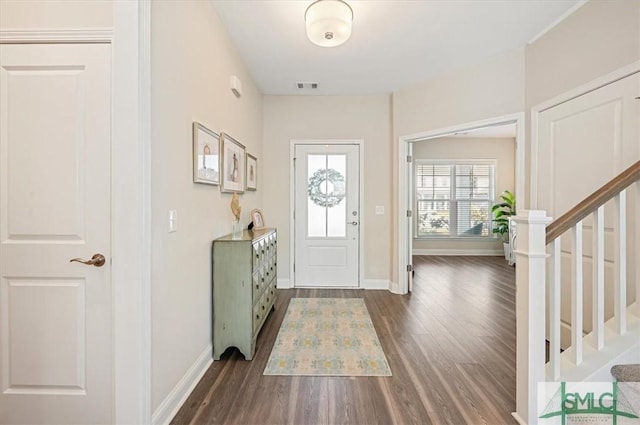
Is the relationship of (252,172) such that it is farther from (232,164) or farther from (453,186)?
(453,186)

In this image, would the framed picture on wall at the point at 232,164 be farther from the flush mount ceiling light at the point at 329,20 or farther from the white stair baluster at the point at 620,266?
the white stair baluster at the point at 620,266

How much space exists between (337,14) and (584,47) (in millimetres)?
1918

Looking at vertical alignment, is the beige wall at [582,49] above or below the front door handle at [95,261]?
above

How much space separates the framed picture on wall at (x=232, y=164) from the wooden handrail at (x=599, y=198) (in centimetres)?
234

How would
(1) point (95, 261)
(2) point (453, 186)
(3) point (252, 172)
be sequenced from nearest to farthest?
(1) point (95, 261) < (3) point (252, 172) < (2) point (453, 186)

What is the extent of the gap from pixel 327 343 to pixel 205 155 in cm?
186

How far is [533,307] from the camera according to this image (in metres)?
1.52

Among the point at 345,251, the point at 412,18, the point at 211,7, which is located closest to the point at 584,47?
the point at 412,18

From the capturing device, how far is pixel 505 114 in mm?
2936

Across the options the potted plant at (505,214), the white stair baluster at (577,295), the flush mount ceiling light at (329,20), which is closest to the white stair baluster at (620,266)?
the white stair baluster at (577,295)

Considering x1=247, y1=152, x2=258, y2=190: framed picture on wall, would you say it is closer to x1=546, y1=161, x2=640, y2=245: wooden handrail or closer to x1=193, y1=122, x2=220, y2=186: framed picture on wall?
x1=193, y1=122, x2=220, y2=186: framed picture on wall

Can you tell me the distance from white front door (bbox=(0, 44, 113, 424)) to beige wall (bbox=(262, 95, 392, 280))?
2.77 metres

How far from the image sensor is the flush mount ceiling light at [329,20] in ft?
6.74

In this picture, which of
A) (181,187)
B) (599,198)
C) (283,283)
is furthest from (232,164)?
(599,198)
